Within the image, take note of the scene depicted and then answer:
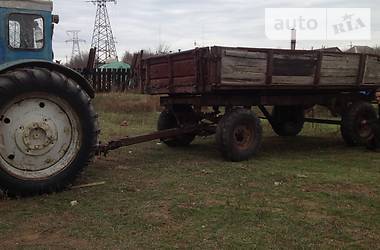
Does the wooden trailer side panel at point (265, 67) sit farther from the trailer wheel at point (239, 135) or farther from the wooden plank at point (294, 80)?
the trailer wheel at point (239, 135)

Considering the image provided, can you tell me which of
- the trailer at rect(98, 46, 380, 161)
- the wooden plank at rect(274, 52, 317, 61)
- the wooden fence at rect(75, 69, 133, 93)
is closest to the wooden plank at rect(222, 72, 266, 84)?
the trailer at rect(98, 46, 380, 161)

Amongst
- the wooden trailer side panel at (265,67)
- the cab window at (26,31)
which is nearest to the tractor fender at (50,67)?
the cab window at (26,31)

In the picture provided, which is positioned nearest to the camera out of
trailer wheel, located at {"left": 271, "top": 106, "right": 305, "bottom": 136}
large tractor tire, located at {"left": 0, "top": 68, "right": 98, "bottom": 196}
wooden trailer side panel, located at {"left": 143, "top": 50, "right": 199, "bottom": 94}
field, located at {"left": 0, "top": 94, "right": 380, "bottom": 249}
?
field, located at {"left": 0, "top": 94, "right": 380, "bottom": 249}

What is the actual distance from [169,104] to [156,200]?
3.99m

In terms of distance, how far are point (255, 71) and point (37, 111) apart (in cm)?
370

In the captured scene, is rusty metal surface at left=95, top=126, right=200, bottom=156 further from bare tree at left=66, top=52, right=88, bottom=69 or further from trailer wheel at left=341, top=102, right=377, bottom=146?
bare tree at left=66, top=52, right=88, bottom=69

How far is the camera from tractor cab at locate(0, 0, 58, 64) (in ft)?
19.4

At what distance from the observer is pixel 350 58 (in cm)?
941

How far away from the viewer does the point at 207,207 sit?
17.1 feet

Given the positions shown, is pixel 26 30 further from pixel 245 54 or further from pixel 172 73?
pixel 245 54

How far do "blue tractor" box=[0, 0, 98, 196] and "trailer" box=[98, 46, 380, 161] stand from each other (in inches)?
43.3

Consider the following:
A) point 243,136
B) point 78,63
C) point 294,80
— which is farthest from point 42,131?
point 78,63

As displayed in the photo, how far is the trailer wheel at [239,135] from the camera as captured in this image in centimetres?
800

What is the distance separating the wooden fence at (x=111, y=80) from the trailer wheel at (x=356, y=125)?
38.8ft
